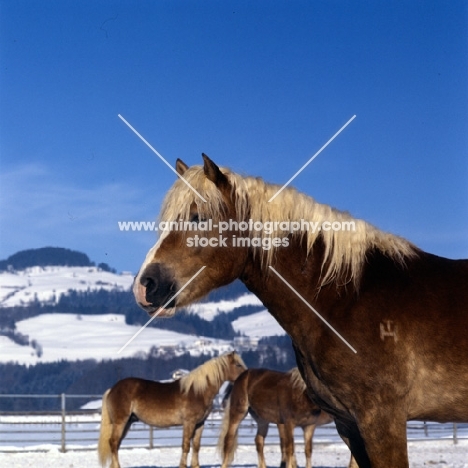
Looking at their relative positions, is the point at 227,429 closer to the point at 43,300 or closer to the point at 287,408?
the point at 287,408

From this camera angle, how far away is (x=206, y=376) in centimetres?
1318

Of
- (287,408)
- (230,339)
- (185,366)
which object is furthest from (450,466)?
(230,339)

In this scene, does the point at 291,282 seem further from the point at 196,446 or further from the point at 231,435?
the point at 196,446

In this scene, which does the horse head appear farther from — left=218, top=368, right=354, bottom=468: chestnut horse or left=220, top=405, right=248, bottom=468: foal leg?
left=220, top=405, right=248, bottom=468: foal leg

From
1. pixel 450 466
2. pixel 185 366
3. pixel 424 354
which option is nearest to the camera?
pixel 424 354

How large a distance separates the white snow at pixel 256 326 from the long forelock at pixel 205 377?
12221cm

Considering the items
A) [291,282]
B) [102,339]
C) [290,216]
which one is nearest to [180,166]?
[290,216]

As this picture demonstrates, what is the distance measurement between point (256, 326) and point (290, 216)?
149438 millimetres

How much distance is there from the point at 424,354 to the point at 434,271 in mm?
510

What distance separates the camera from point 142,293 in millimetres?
3502

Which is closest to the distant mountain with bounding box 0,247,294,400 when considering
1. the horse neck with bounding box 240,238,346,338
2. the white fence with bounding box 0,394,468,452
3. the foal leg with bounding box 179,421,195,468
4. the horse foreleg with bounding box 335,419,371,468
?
the white fence with bounding box 0,394,468,452

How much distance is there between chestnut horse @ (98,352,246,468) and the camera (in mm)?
12273

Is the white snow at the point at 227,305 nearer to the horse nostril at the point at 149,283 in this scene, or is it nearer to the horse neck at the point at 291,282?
the horse neck at the point at 291,282

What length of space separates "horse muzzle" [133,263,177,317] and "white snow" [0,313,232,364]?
10072cm
